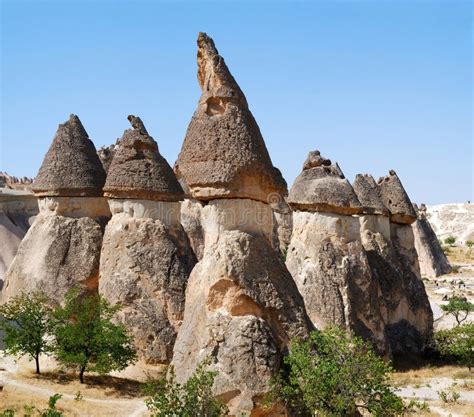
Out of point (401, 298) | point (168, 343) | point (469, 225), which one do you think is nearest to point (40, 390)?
point (168, 343)

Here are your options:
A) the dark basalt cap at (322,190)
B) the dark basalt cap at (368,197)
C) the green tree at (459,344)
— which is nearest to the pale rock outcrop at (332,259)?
the dark basalt cap at (322,190)

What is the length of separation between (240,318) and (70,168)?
26.3 feet

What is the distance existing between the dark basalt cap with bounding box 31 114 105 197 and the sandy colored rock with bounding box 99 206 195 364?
1.70m

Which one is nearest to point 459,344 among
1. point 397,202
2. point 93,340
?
point 397,202

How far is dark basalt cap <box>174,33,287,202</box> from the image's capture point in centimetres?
870

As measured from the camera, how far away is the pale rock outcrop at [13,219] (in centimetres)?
2667

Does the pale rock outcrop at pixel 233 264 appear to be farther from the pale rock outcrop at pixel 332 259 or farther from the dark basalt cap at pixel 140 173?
the pale rock outcrop at pixel 332 259

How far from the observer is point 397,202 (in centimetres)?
1797

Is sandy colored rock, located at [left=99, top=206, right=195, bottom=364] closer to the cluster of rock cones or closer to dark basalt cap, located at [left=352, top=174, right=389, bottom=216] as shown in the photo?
the cluster of rock cones

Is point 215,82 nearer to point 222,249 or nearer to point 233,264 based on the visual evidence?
point 222,249

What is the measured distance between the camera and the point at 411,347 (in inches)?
637

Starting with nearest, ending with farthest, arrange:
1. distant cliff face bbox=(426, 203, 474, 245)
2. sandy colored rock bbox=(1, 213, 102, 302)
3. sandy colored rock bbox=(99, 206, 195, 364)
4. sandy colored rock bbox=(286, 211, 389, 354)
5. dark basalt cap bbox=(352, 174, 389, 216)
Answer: sandy colored rock bbox=(99, 206, 195, 364) < sandy colored rock bbox=(286, 211, 389, 354) < sandy colored rock bbox=(1, 213, 102, 302) < dark basalt cap bbox=(352, 174, 389, 216) < distant cliff face bbox=(426, 203, 474, 245)

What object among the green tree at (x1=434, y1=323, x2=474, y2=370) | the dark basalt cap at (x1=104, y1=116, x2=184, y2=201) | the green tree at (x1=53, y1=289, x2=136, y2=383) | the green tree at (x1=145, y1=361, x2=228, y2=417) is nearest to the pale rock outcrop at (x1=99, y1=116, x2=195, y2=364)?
the dark basalt cap at (x1=104, y1=116, x2=184, y2=201)

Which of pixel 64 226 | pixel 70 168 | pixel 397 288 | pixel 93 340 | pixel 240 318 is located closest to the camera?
pixel 240 318
